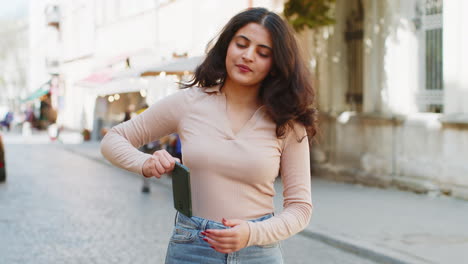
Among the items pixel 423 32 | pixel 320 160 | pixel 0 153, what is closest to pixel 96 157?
pixel 0 153

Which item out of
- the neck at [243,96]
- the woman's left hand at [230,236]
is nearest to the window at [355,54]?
the neck at [243,96]

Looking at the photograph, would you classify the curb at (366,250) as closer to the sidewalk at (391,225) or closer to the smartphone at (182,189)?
the sidewalk at (391,225)

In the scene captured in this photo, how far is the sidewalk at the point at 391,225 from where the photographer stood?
6.82 m

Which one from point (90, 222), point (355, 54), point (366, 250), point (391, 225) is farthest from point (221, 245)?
point (355, 54)

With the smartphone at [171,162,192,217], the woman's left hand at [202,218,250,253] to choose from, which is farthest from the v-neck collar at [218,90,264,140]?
the woman's left hand at [202,218,250,253]

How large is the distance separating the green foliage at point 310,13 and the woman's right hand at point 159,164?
1066cm

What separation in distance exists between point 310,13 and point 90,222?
6.05 meters

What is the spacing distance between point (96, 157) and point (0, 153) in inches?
271

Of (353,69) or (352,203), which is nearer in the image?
(352,203)

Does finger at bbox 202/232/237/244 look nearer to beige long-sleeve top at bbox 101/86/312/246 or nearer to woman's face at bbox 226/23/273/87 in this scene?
beige long-sleeve top at bbox 101/86/312/246

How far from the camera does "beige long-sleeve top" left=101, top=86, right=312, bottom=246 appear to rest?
2.40 metres

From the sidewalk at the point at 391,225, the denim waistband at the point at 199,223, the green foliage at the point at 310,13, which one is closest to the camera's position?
the denim waistband at the point at 199,223

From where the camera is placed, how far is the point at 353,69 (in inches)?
569

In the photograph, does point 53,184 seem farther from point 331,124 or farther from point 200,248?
point 200,248
